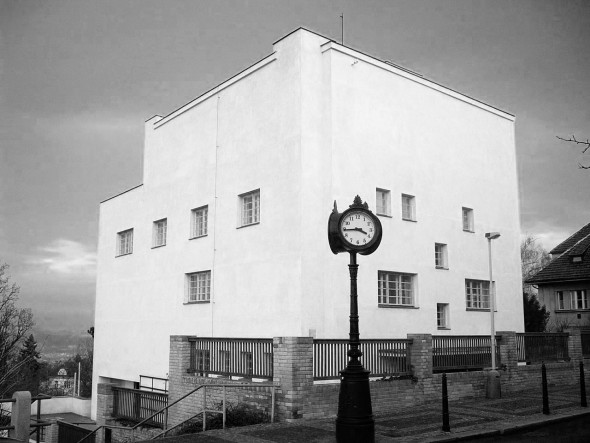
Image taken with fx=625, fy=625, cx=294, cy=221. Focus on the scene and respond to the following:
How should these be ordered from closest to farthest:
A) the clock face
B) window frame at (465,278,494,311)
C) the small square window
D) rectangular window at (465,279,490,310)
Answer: the clock face
the small square window
window frame at (465,278,494,311)
rectangular window at (465,279,490,310)

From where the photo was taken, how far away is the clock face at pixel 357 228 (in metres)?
12.5

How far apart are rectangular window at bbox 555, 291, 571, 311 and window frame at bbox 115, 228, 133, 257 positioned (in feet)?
93.1

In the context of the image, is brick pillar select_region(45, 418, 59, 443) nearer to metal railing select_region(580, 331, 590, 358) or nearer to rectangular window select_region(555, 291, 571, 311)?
metal railing select_region(580, 331, 590, 358)

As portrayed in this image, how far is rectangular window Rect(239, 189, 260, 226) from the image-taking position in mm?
23797

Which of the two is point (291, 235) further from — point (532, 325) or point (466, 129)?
point (532, 325)

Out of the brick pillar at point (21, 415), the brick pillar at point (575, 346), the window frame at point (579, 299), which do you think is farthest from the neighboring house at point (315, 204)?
the window frame at point (579, 299)

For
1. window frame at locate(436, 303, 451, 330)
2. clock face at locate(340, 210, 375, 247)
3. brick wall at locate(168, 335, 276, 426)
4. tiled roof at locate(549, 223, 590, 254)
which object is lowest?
brick wall at locate(168, 335, 276, 426)

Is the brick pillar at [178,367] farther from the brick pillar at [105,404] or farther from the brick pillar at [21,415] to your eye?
the brick pillar at [105,404]

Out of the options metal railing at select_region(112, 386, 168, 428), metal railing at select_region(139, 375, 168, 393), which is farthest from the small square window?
metal railing at select_region(139, 375, 168, 393)

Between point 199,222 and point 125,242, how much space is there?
26.7 ft

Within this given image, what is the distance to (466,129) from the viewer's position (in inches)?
1072

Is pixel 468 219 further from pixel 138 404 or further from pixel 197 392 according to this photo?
pixel 138 404

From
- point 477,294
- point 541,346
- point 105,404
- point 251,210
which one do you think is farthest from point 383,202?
point 105,404

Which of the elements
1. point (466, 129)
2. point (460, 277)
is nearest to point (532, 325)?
point (460, 277)
